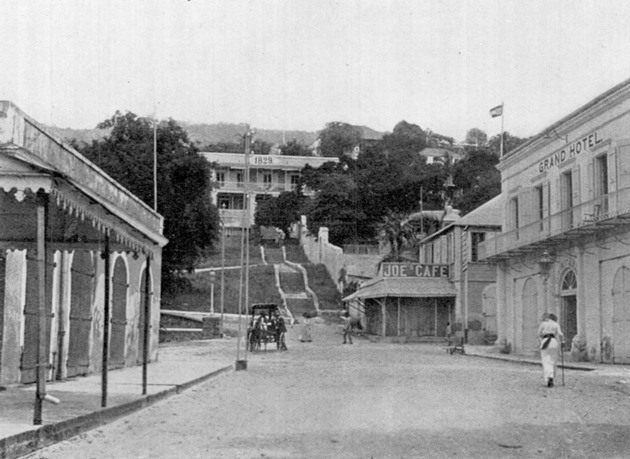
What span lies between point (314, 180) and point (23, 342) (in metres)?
67.1

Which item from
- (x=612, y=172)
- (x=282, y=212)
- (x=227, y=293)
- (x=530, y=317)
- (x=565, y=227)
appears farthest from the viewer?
(x=282, y=212)

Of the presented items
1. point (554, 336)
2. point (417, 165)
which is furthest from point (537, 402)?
point (417, 165)

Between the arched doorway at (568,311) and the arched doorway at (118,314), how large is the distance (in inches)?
607

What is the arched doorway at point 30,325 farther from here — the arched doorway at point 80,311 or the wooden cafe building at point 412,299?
the wooden cafe building at point 412,299

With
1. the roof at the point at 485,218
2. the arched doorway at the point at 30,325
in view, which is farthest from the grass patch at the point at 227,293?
the arched doorway at the point at 30,325

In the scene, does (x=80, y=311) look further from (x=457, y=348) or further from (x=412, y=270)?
(x=412, y=270)

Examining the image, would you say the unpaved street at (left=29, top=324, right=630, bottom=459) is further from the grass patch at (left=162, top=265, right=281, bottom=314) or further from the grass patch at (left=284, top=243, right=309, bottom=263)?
the grass patch at (left=284, top=243, right=309, bottom=263)

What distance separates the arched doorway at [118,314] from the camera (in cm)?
1950

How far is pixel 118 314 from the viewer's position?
2002cm

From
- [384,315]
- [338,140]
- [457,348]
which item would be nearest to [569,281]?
[457,348]

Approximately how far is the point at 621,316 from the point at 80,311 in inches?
605

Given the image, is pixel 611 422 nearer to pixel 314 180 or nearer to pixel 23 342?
pixel 23 342

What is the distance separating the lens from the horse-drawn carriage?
100 feet

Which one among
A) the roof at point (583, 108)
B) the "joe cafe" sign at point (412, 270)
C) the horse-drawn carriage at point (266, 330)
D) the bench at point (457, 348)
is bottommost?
the bench at point (457, 348)
